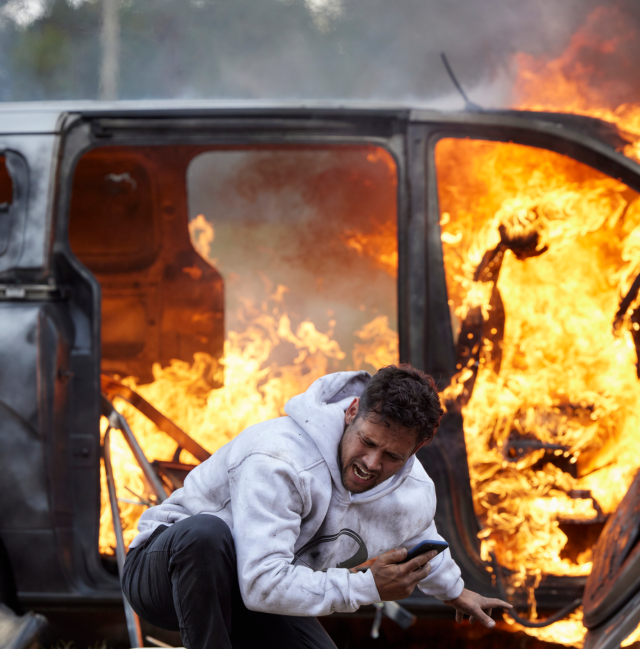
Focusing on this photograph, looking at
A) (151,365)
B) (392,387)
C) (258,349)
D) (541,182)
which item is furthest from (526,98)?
(392,387)

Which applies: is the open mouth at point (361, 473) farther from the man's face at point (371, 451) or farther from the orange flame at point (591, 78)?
the orange flame at point (591, 78)

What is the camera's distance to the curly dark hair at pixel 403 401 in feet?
5.04

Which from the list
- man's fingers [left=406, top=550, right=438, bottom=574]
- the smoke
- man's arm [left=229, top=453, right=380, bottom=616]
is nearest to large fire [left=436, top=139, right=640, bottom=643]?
man's fingers [left=406, top=550, right=438, bottom=574]

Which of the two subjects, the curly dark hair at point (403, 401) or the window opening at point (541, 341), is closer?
the curly dark hair at point (403, 401)

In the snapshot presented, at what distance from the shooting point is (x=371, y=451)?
157 cm

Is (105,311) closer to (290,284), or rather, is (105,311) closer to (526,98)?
(290,284)

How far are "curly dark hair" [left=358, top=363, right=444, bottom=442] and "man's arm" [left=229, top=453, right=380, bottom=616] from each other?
26 cm

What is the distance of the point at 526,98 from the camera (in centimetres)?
428

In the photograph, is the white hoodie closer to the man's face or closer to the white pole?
the man's face

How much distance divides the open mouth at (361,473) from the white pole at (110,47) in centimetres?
1054

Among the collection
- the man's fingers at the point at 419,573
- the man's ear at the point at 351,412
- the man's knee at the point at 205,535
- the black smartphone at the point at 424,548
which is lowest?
the man's fingers at the point at 419,573

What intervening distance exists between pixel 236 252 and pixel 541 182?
10.5 ft

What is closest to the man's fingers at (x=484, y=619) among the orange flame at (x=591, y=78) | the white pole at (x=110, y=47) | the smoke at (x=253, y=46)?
the orange flame at (x=591, y=78)

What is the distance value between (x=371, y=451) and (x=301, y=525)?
0.30 m
